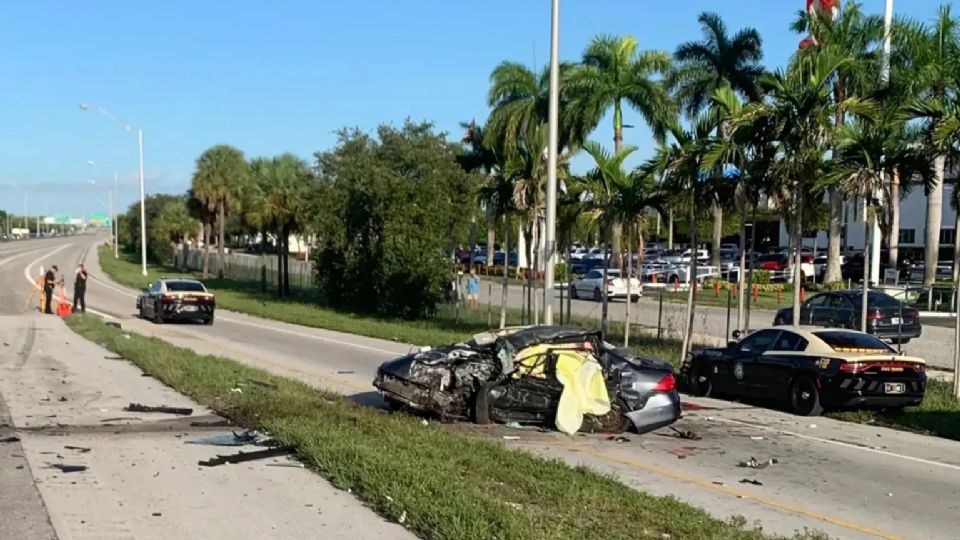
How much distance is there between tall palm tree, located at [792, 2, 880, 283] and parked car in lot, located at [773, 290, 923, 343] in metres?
2.49

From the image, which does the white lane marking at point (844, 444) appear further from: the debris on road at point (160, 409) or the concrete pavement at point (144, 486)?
the debris on road at point (160, 409)

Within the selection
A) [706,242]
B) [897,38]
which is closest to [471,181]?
[897,38]

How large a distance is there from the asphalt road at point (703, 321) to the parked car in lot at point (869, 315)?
34.0 inches

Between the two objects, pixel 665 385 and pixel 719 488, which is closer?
pixel 719 488

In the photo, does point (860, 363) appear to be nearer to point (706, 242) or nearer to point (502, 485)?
point (502, 485)

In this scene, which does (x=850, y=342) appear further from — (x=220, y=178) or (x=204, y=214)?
(x=204, y=214)

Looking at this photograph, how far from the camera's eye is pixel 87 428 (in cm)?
1109

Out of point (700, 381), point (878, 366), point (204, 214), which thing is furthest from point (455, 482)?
point (204, 214)

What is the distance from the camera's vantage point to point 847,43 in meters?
26.0

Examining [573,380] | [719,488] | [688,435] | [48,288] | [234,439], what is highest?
[573,380]

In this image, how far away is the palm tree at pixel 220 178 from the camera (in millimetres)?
67938

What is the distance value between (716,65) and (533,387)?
781 inches

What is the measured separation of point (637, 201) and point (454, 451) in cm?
1247

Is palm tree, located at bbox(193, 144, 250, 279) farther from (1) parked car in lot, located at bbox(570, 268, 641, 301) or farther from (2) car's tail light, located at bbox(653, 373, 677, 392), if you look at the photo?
(2) car's tail light, located at bbox(653, 373, 677, 392)
